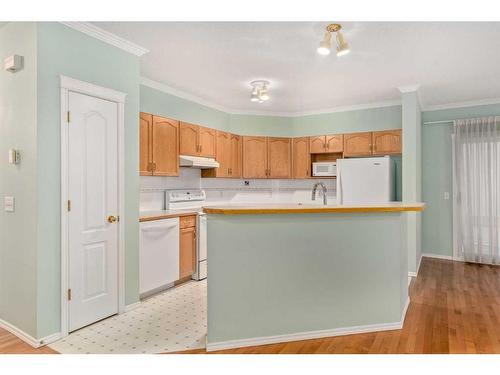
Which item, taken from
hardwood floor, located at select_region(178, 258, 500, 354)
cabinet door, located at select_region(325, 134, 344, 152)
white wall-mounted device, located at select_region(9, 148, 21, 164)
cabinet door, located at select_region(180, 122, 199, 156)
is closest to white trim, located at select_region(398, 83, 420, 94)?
cabinet door, located at select_region(325, 134, 344, 152)

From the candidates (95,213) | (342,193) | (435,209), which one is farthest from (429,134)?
(95,213)

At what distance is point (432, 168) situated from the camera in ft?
17.4

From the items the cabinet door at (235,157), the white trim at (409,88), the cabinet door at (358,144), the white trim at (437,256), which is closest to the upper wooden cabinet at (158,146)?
the cabinet door at (235,157)

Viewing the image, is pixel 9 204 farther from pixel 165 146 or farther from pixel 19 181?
pixel 165 146

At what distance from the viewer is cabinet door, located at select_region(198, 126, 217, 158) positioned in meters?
4.75

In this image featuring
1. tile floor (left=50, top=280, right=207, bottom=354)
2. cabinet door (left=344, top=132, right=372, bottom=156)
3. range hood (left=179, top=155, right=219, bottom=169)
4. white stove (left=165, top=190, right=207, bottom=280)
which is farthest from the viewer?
cabinet door (left=344, top=132, right=372, bottom=156)

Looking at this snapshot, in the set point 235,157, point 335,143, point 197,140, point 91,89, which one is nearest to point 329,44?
point 91,89

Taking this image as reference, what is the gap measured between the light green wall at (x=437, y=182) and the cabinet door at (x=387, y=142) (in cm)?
77

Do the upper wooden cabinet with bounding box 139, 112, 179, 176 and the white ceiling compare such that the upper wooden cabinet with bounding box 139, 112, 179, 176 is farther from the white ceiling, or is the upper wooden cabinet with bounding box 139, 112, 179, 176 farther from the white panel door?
the white panel door

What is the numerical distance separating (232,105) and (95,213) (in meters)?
3.16

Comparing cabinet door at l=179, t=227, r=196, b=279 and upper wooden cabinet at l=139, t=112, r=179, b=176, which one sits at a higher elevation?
upper wooden cabinet at l=139, t=112, r=179, b=176

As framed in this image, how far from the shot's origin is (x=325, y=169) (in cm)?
541

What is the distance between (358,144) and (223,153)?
85.9 inches

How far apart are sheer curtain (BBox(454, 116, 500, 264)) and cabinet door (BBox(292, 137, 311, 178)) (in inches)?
90.1
